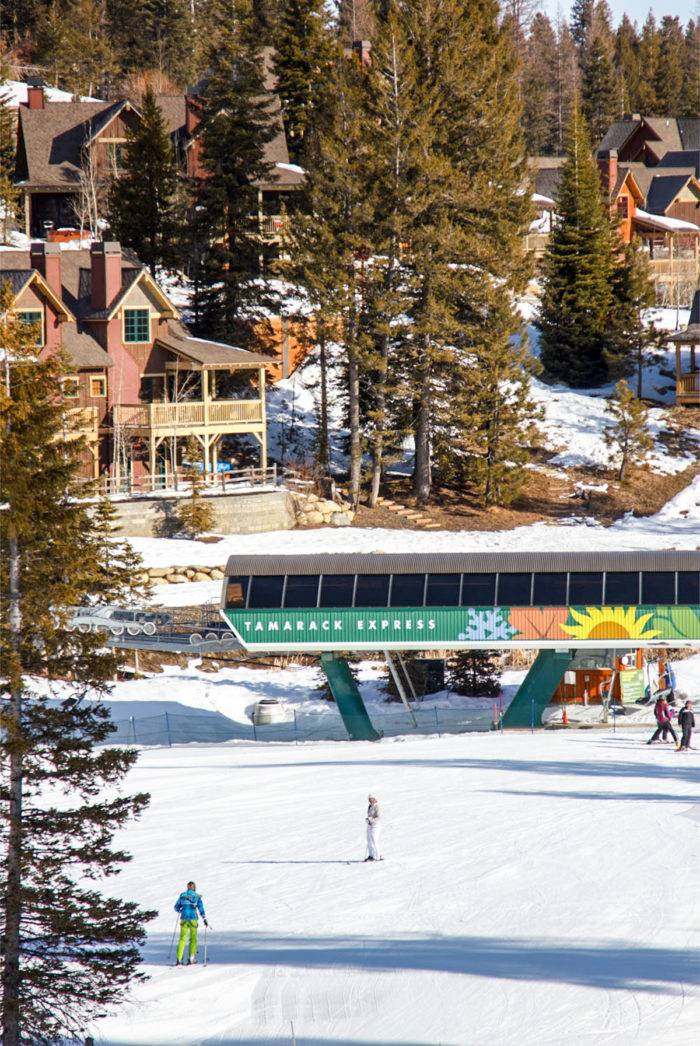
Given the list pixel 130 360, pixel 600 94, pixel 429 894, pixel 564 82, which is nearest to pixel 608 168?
pixel 600 94

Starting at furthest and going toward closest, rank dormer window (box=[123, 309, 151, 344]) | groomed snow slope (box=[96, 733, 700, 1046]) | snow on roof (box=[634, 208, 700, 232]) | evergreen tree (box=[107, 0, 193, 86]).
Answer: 1. evergreen tree (box=[107, 0, 193, 86])
2. snow on roof (box=[634, 208, 700, 232])
3. dormer window (box=[123, 309, 151, 344])
4. groomed snow slope (box=[96, 733, 700, 1046])

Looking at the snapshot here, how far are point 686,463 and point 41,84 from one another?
135 ft

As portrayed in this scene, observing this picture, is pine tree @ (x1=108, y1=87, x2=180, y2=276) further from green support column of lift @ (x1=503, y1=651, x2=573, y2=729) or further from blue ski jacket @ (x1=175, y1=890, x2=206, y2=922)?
blue ski jacket @ (x1=175, y1=890, x2=206, y2=922)

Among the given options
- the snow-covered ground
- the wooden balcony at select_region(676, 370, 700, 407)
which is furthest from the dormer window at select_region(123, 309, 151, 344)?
the wooden balcony at select_region(676, 370, 700, 407)

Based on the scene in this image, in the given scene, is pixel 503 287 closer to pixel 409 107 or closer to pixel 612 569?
pixel 409 107

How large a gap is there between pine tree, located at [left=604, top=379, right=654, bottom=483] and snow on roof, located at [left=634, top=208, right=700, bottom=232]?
88.3 feet

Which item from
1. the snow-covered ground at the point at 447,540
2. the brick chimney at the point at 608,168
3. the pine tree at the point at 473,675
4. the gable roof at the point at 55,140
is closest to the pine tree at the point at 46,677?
the pine tree at the point at 473,675

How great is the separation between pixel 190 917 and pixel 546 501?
123 feet

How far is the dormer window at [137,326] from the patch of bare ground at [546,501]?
969 centimetres

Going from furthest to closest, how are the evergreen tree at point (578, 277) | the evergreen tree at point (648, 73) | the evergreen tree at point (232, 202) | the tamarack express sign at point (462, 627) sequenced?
the evergreen tree at point (648, 73) < the evergreen tree at point (578, 277) < the evergreen tree at point (232, 202) < the tamarack express sign at point (462, 627)

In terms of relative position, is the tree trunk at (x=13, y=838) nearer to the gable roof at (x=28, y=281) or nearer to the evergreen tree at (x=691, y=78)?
the gable roof at (x=28, y=281)

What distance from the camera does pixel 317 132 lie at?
56.8 metres

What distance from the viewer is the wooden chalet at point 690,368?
6519cm

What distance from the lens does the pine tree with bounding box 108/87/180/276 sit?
63.1 metres
